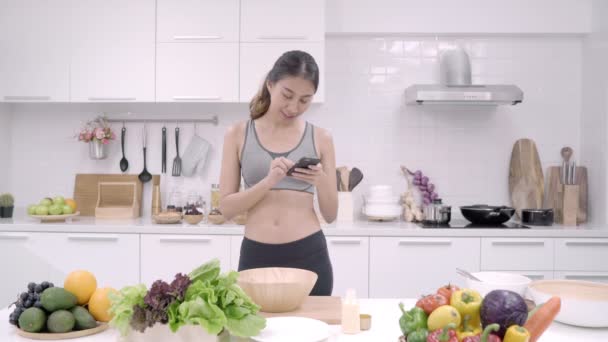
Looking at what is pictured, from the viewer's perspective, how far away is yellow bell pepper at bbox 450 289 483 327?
126 centimetres

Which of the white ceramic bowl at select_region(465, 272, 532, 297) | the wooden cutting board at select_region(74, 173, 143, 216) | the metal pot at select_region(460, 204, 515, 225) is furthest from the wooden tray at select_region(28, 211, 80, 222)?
the white ceramic bowl at select_region(465, 272, 532, 297)

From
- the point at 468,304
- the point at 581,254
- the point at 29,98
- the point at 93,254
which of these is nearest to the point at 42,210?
the point at 93,254

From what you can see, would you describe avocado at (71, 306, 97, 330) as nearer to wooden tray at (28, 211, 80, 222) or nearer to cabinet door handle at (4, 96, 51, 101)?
wooden tray at (28, 211, 80, 222)

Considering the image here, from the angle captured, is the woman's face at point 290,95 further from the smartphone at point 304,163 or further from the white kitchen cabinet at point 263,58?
the white kitchen cabinet at point 263,58

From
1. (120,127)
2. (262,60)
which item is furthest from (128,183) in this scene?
(262,60)

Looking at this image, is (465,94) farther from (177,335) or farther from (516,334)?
(177,335)

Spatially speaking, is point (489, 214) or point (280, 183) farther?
point (489, 214)

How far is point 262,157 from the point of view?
224cm

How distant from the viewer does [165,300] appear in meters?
1.27

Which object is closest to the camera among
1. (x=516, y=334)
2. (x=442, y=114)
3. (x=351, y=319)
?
(x=516, y=334)

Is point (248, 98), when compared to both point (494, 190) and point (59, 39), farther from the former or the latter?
point (494, 190)

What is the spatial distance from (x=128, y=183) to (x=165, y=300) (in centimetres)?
300

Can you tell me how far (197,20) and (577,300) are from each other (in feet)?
9.76

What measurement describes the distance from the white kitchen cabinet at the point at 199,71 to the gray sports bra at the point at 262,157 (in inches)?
62.6
